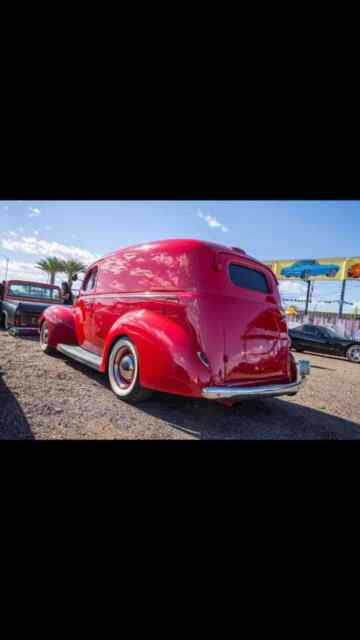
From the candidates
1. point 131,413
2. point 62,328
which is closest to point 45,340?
point 62,328

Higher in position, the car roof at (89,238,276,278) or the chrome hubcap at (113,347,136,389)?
the car roof at (89,238,276,278)

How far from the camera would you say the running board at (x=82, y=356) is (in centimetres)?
352

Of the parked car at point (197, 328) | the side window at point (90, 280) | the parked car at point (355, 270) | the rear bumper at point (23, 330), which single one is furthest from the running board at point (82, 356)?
the parked car at point (355, 270)

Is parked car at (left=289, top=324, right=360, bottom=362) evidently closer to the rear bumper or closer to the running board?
the running board

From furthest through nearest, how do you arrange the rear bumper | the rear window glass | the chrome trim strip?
the rear bumper, the rear window glass, the chrome trim strip

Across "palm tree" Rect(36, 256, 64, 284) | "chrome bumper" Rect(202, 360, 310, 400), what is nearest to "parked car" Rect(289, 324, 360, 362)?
"chrome bumper" Rect(202, 360, 310, 400)

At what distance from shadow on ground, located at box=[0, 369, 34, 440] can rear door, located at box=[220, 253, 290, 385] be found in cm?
180

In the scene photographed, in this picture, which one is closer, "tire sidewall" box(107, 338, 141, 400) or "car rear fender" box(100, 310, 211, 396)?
"car rear fender" box(100, 310, 211, 396)

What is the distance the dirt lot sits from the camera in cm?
239
